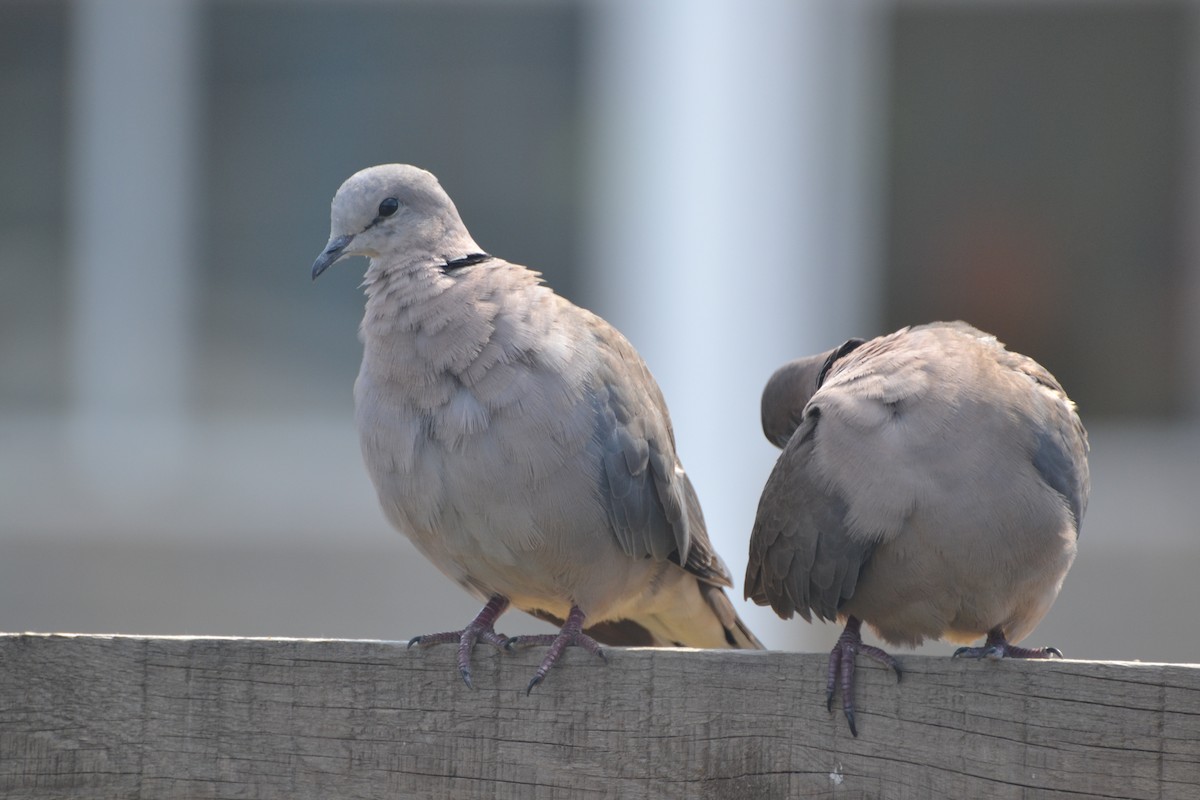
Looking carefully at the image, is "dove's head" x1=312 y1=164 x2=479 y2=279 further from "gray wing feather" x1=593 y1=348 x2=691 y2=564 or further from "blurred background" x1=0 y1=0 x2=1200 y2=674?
"blurred background" x1=0 y1=0 x2=1200 y2=674

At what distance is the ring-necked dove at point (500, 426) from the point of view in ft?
10.2

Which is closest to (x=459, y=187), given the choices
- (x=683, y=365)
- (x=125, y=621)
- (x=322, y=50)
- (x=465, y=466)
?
(x=322, y=50)

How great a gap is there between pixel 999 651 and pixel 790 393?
36.1 inches

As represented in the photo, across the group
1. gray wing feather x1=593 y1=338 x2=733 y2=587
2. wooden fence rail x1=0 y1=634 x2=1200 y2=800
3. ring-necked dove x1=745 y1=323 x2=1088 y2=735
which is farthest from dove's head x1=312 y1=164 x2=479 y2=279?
wooden fence rail x1=0 y1=634 x2=1200 y2=800

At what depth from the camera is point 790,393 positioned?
3.61 m

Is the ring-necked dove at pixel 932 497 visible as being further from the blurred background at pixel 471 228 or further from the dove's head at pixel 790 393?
the blurred background at pixel 471 228

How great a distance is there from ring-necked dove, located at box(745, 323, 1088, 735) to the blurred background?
384 centimetres

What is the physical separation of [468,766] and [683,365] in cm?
436

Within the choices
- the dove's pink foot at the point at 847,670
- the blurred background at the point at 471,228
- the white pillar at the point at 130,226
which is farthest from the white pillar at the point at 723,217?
the dove's pink foot at the point at 847,670

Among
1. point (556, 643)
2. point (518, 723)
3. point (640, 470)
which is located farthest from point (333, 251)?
point (518, 723)

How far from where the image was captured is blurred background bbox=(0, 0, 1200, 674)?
721 cm

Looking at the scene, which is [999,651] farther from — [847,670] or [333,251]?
[333,251]

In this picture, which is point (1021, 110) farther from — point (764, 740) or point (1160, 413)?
point (764, 740)

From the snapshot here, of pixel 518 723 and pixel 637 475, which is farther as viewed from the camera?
pixel 637 475
